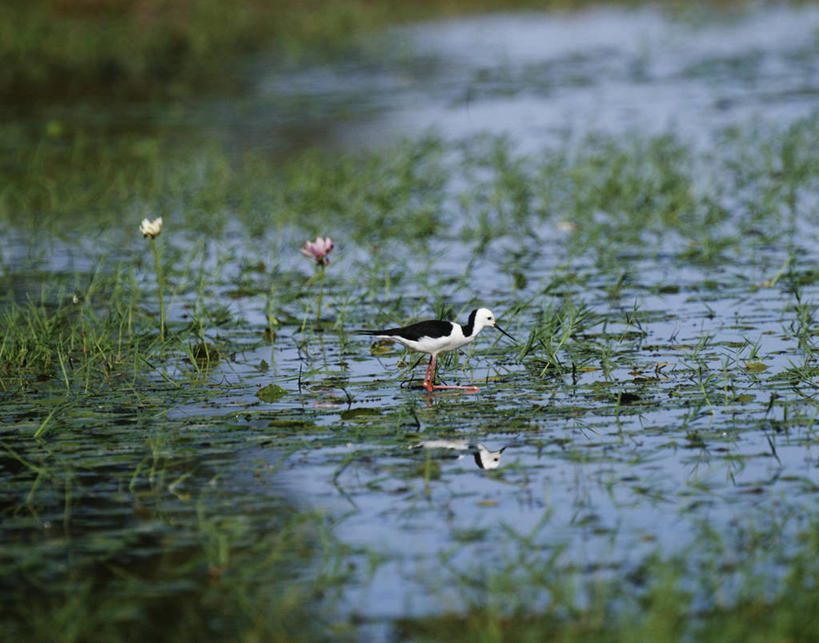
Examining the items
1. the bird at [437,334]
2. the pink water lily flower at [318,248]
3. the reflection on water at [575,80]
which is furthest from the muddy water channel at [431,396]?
the reflection on water at [575,80]

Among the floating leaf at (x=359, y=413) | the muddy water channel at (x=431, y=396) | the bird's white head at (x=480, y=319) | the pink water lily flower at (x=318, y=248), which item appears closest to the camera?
the muddy water channel at (x=431, y=396)

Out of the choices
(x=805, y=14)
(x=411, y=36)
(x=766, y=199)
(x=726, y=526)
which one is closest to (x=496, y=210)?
(x=766, y=199)

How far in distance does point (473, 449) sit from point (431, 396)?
3.18 feet

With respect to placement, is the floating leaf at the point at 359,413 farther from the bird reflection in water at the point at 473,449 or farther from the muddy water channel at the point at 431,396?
the bird reflection in water at the point at 473,449

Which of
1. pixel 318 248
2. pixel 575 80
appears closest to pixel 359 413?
pixel 318 248

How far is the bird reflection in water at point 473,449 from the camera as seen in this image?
20.8 ft

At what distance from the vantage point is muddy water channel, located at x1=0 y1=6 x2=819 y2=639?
5.16 metres

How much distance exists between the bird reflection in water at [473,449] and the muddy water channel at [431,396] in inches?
1.0

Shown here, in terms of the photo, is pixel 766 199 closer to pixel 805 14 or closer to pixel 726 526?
pixel 726 526

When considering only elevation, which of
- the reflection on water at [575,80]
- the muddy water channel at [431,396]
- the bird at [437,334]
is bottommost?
the reflection on water at [575,80]

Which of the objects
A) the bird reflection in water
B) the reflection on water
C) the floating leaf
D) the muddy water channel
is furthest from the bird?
the reflection on water

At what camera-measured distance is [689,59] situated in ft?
87.6

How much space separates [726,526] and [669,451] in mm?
986

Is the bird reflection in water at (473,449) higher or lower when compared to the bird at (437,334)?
lower
